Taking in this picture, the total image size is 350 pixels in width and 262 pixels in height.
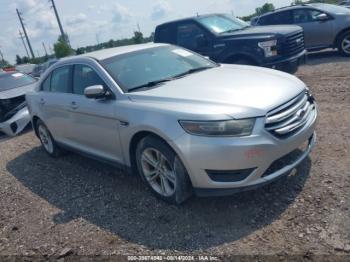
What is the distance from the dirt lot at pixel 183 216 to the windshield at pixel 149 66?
134cm

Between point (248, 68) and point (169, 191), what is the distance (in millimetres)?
2020

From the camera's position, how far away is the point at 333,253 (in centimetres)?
302

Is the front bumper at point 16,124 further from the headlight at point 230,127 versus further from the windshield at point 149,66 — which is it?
the headlight at point 230,127

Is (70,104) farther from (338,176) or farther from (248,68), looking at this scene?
(338,176)

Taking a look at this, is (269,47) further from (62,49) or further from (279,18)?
(62,49)

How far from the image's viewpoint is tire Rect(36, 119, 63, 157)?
21.2 feet

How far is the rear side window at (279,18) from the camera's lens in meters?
11.8

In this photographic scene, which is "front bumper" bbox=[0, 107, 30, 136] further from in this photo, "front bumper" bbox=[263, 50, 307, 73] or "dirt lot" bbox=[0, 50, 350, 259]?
"front bumper" bbox=[263, 50, 307, 73]

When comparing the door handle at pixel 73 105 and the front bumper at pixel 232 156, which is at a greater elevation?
the door handle at pixel 73 105

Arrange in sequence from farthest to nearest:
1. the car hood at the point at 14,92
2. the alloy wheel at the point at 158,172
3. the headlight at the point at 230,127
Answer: the car hood at the point at 14,92 → the alloy wheel at the point at 158,172 → the headlight at the point at 230,127

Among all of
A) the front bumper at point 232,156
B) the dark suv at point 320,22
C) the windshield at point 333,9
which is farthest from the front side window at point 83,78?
the windshield at point 333,9

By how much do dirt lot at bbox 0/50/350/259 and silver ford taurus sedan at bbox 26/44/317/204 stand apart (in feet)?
1.10

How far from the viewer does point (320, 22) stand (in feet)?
36.6

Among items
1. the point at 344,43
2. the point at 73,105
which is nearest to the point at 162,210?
the point at 73,105
